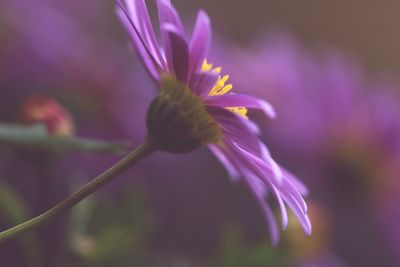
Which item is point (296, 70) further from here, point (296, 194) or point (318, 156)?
point (296, 194)

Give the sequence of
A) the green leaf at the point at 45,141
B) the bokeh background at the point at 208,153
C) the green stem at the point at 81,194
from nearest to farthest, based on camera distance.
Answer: the green stem at the point at 81,194 → the green leaf at the point at 45,141 → the bokeh background at the point at 208,153

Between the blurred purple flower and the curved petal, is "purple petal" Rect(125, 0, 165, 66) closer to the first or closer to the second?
the curved petal

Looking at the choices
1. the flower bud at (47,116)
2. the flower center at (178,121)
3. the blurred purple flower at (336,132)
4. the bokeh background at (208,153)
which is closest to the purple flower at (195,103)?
the flower center at (178,121)

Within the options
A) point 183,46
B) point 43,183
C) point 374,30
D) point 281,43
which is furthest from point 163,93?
point 374,30

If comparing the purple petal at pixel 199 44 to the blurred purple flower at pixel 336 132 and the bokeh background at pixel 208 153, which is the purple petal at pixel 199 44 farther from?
the blurred purple flower at pixel 336 132

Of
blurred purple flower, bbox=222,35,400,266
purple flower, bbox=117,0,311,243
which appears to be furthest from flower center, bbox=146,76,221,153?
blurred purple flower, bbox=222,35,400,266

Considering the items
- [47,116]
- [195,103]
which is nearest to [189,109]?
[195,103]

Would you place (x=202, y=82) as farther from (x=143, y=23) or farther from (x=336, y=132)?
(x=336, y=132)
